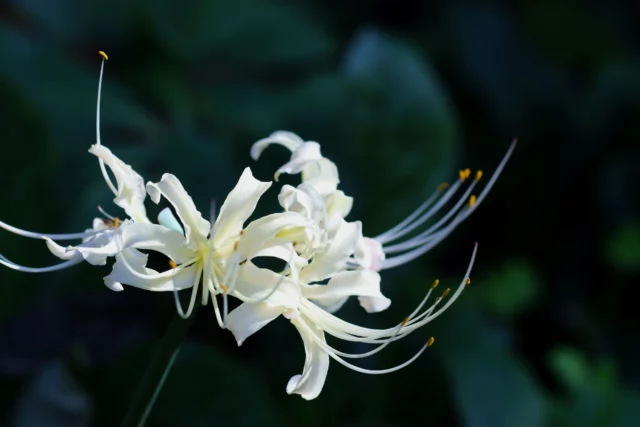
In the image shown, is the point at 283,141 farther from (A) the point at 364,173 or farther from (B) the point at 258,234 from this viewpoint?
(A) the point at 364,173

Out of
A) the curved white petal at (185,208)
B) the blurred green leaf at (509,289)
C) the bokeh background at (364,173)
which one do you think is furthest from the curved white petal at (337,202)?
the blurred green leaf at (509,289)

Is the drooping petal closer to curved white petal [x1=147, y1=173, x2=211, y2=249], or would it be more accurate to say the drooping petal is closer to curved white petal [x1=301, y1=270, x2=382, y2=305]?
curved white petal [x1=147, y1=173, x2=211, y2=249]

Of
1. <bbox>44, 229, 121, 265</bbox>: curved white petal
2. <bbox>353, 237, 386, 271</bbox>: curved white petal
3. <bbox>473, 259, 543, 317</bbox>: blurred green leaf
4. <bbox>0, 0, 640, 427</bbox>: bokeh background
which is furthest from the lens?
<bbox>473, 259, 543, 317</bbox>: blurred green leaf

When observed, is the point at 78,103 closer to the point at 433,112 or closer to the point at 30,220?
the point at 30,220

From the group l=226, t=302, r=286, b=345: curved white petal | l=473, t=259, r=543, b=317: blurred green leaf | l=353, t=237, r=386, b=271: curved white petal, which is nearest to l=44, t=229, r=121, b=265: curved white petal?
l=226, t=302, r=286, b=345: curved white petal

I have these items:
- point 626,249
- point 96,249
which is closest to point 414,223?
point 96,249

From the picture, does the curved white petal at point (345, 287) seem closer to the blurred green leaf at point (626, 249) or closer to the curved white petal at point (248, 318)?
the curved white petal at point (248, 318)
